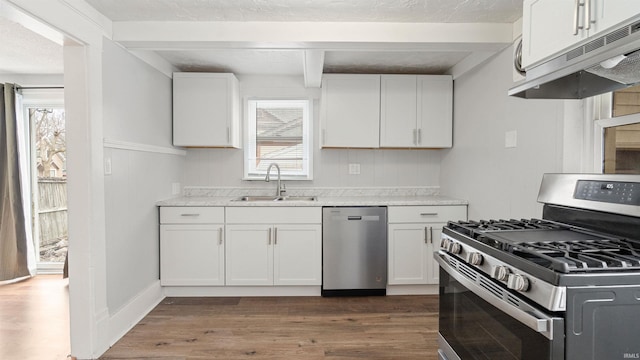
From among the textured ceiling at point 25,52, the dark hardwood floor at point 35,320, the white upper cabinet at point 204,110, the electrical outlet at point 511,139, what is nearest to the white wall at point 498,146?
the electrical outlet at point 511,139

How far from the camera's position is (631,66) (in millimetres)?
1294

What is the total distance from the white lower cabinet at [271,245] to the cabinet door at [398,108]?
3.69 feet

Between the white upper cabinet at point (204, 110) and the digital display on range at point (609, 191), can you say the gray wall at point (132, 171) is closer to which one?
the white upper cabinet at point (204, 110)

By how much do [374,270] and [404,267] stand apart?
0.29 meters

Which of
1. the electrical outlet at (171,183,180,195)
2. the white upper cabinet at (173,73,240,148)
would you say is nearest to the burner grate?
the white upper cabinet at (173,73,240,148)

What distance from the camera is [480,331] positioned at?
1393 mm

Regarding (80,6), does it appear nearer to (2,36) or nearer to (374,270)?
(2,36)

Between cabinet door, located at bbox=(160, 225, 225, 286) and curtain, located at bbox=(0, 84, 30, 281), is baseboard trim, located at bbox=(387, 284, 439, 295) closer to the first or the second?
cabinet door, located at bbox=(160, 225, 225, 286)

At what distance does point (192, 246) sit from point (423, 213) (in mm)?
2163

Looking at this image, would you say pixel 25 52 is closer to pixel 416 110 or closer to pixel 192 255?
pixel 192 255

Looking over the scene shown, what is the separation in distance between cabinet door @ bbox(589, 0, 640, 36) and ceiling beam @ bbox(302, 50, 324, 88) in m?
1.83

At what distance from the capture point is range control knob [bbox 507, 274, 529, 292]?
109 cm

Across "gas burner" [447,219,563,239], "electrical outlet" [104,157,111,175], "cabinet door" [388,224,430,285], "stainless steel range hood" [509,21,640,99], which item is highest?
"stainless steel range hood" [509,21,640,99]

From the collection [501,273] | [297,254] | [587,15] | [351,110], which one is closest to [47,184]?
[297,254]
